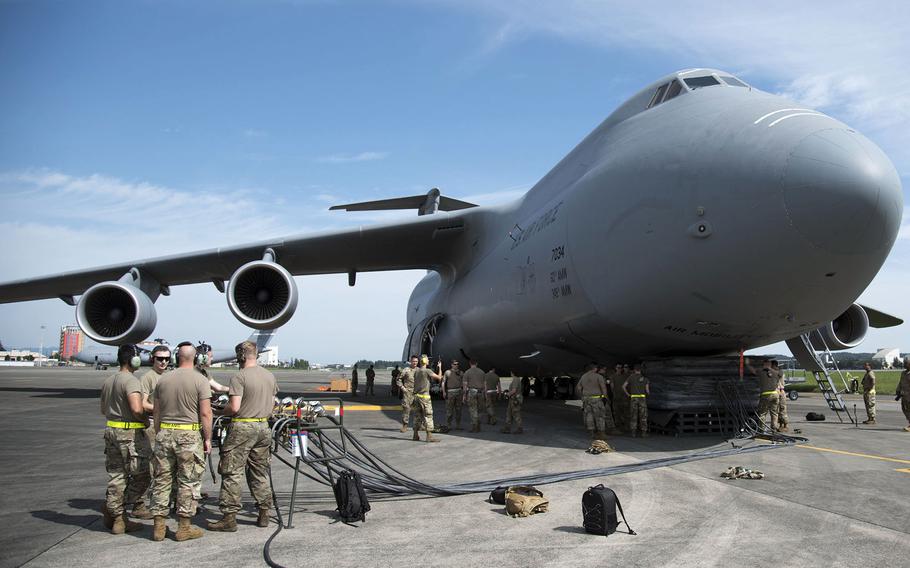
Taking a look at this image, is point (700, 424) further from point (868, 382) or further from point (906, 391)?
point (868, 382)

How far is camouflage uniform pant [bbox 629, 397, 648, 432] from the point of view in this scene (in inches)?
400

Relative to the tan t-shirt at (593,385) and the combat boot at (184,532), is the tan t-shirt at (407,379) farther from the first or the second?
the combat boot at (184,532)

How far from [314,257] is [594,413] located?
30.1 feet

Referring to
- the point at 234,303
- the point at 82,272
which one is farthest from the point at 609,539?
the point at 82,272

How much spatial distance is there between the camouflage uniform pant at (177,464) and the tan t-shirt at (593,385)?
634 centimetres

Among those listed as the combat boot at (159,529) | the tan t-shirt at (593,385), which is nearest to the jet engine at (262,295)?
the tan t-shirt at (593,385)

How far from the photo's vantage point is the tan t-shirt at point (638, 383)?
10.1 meters

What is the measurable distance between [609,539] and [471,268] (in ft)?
37.1

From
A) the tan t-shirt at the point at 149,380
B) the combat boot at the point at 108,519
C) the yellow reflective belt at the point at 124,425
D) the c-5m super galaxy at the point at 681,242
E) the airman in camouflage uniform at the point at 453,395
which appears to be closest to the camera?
the combat boot at the point at 108,519

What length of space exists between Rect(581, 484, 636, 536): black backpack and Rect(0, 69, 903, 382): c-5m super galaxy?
12.8ft

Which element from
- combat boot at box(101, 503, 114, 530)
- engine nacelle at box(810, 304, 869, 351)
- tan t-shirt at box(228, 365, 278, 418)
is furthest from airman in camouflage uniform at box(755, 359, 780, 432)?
combat boot at box(101, 503, 114, 530)

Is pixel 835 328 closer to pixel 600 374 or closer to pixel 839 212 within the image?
pixel 600 374

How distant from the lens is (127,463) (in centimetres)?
504

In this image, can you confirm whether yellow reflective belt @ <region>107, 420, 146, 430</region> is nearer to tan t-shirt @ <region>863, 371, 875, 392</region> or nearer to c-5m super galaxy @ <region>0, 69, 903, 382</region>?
c-5m super galaxy @ <region>0, 69, 903, 382</region>
